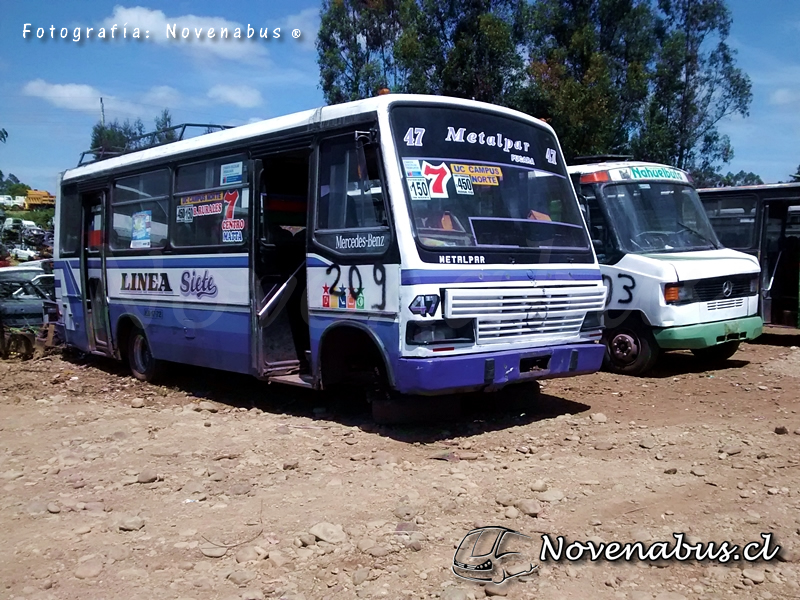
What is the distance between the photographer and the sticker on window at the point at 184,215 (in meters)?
8.42

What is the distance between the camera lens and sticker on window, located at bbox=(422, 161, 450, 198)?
6.20m

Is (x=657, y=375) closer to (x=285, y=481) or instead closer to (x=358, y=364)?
(x=358, y=364)

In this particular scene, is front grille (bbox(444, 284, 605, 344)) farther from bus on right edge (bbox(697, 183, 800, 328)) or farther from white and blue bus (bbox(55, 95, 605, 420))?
bus on right edge (bbox(697, 183, 800, 328))

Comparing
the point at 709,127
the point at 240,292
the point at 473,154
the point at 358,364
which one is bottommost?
the point at 358,364

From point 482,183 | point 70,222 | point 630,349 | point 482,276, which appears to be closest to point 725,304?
point 630,349

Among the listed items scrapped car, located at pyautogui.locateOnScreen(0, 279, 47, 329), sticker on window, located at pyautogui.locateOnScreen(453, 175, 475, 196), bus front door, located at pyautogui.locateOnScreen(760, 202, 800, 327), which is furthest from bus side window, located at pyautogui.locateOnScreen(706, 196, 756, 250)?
scrapped car, located at pyautogui.locateOnScreen(0, 279, 47, 329)

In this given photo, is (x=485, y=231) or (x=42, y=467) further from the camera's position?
(x=485, y=231)

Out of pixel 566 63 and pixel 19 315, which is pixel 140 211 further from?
pixel 566 63

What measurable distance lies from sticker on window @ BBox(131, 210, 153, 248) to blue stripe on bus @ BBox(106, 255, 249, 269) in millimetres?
193

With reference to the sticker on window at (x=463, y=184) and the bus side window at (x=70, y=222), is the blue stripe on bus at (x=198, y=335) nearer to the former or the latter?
the bus side window at (x=70, y=222)

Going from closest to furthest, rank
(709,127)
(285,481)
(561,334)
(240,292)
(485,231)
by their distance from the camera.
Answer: (285,481), (485,231), (561,334), (240,292), (709,127)

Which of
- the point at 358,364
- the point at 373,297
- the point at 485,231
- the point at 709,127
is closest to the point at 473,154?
the point at 485,231

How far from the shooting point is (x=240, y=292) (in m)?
7.62

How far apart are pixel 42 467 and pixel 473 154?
13.6ft
